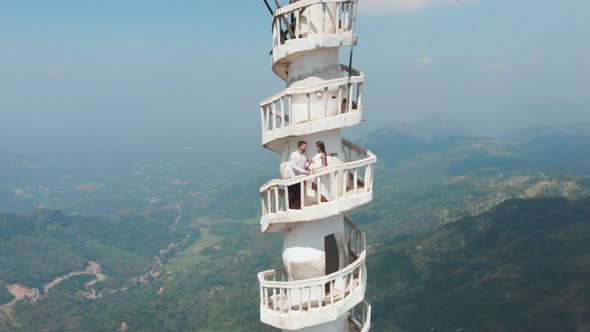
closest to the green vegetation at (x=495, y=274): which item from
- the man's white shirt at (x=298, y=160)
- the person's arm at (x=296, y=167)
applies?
the man's white shirt at (x=298, y=160)

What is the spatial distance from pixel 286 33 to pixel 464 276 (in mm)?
113455

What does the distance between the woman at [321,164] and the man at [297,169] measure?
0.80ft

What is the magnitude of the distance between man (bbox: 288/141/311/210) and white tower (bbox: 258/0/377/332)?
0.02 metres

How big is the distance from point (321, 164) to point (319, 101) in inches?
55.6

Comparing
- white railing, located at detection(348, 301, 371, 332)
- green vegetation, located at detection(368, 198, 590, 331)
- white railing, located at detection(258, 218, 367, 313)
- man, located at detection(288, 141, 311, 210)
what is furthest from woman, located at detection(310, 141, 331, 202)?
green vegetation, located at detection(368, 198, 590, 331)

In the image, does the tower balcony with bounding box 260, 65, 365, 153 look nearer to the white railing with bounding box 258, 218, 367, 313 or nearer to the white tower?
the white tower

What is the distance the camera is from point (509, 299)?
9175 cm

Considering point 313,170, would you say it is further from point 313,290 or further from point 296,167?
point 313,290

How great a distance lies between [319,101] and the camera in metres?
11.5

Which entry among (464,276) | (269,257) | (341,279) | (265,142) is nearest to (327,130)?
(265,142)

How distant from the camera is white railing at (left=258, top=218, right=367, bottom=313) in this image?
11.3 m

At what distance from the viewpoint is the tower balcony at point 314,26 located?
37.2 feet

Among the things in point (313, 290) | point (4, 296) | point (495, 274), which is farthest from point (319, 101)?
point (4, 296)

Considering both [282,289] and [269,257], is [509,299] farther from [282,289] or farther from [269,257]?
[269,257]
